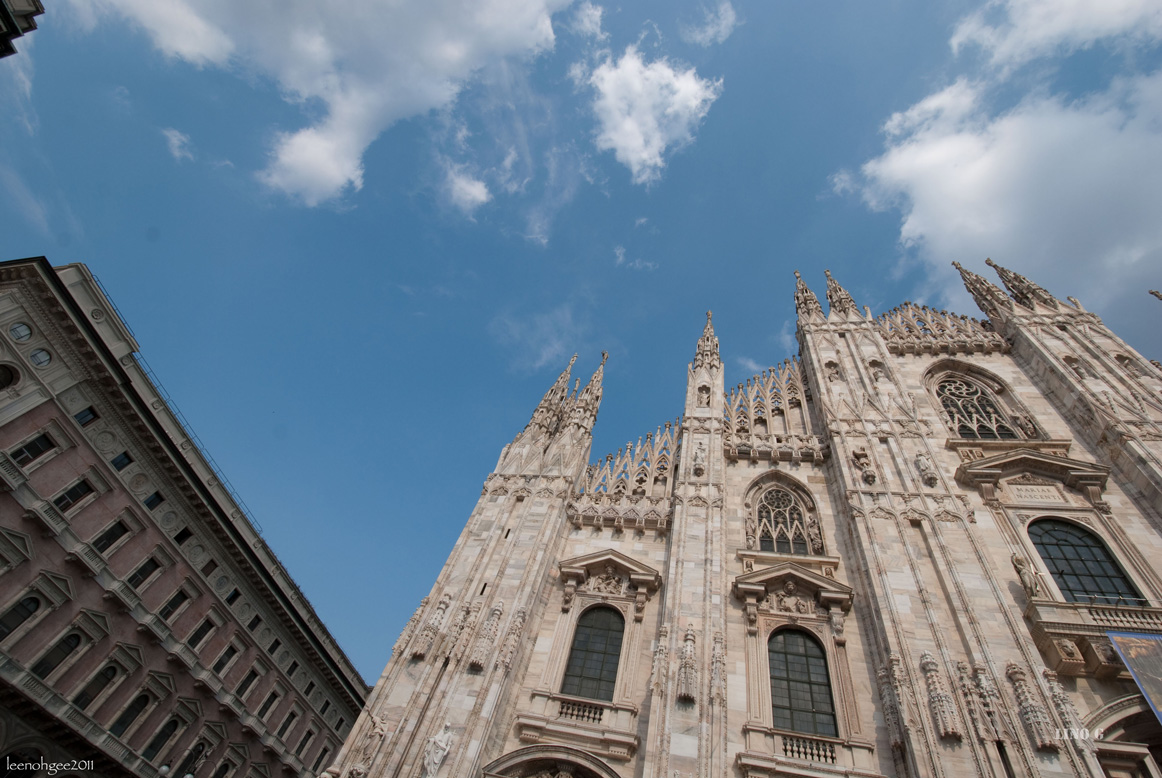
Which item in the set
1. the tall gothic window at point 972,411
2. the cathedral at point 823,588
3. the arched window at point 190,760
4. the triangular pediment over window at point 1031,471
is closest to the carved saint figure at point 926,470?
the cathedral at point 823,588

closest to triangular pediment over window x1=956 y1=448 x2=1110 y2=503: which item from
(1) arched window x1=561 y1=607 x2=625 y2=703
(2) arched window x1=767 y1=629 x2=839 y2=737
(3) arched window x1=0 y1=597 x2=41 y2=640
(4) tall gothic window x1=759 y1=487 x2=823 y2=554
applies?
(4) tall gothic window x1=759 y1=487 x2=823 y2=554

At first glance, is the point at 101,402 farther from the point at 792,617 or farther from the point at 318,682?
the point at 792,617

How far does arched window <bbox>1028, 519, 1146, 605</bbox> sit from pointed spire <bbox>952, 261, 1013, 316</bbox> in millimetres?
13118

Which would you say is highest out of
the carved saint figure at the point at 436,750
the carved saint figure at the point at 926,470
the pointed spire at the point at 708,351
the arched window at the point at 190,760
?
the pointed spire at the point at 708,351

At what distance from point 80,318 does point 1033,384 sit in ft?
122

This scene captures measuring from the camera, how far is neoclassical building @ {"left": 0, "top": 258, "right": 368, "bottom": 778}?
1880 centimetres

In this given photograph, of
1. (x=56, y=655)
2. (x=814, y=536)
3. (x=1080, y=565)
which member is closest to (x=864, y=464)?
(x=814, y=536)

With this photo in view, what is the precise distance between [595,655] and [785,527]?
26.1 ft

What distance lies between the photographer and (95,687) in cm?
2066

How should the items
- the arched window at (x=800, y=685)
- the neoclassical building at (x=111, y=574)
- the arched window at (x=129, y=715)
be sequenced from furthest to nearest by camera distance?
the arched window at (x=129, y=715) < the neoclassical building at (x=111, y=574) < the arched window at (x=800, y=685)

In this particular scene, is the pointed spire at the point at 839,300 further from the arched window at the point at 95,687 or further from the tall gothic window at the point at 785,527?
the arched window at the point at 95,687

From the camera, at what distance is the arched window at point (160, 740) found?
22281 mm

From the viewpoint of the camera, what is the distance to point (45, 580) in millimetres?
19203

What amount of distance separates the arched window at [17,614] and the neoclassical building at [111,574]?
0.11 feet
